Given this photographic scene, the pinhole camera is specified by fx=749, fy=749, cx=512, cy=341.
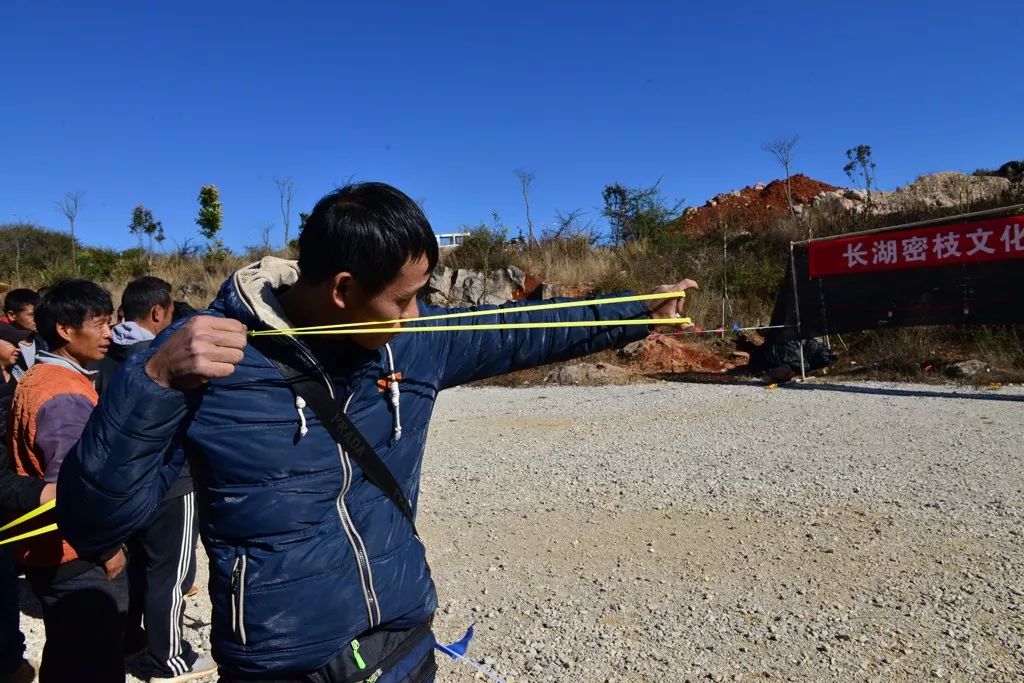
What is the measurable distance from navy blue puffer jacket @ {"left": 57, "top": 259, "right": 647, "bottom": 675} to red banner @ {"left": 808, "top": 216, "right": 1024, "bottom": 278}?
393 inches

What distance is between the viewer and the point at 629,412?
9461 mm

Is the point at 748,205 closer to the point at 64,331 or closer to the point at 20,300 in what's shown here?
the point at 20,300

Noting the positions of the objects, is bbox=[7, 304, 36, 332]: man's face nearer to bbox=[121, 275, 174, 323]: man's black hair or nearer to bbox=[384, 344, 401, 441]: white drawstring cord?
bbox=[121, 275, 174, 323]: man's black hair

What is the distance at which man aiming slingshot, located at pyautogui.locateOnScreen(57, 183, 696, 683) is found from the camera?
1479 millimetres

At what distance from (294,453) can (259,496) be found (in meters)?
0.11

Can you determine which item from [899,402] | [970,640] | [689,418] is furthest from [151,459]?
[899,402]

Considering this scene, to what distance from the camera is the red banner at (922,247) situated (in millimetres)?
9281

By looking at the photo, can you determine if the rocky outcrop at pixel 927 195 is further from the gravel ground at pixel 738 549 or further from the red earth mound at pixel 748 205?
the gravel ground at pixel 738 549

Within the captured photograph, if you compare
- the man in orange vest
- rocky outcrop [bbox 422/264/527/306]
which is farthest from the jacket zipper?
rocky outcrop [bbox 422/264/527/306]

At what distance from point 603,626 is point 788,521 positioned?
184 cm

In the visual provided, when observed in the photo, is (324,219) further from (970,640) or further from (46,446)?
(970,640)

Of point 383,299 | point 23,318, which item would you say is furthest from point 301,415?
point 23,318

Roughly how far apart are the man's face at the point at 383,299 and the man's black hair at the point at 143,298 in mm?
2668

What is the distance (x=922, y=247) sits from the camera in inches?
393
